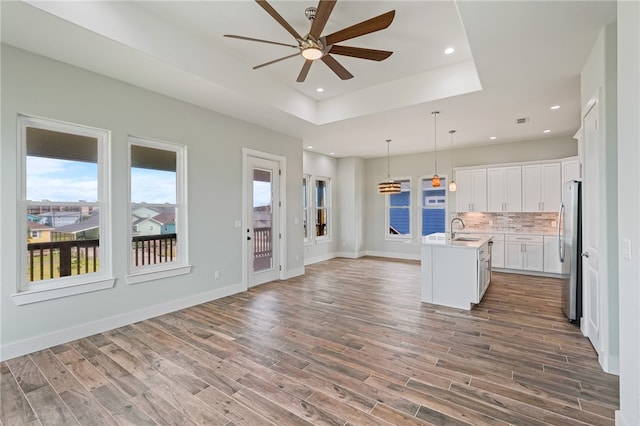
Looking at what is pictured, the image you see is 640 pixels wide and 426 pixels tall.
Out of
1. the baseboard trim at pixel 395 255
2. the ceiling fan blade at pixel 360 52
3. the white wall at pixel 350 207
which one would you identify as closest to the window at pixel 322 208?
the white wall at pixel 350 207

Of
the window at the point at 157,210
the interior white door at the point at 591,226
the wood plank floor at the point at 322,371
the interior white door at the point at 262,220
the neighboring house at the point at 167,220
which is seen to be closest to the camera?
the wood plank floor at the point at 322,371

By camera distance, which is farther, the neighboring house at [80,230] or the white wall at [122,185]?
the neighboring house at [80,230]

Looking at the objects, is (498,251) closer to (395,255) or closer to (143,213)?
(395,255)

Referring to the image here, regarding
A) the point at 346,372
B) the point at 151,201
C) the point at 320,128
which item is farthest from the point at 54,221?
the point at 320,128

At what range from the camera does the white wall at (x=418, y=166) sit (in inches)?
261

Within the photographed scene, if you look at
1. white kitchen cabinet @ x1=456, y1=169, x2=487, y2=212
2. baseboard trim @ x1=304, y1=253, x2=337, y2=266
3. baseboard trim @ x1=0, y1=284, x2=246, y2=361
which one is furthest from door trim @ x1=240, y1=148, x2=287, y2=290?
white kitchen cabinet @ x1=456, y1=169, x2=487, y2=212

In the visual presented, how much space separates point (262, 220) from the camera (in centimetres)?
573

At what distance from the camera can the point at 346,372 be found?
2.56 meters

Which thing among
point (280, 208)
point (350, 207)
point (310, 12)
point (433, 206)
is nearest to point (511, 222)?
point (433, 206)

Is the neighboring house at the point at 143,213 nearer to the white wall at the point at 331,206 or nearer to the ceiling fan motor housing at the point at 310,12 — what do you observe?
the ceiling fan motor housing at the point at 310,12

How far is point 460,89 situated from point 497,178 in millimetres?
3591

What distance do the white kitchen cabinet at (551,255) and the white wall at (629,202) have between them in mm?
5157

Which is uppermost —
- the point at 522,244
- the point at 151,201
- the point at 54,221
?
the point at 151,201

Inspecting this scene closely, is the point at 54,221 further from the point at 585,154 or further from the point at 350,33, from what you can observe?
the point at 585,154
